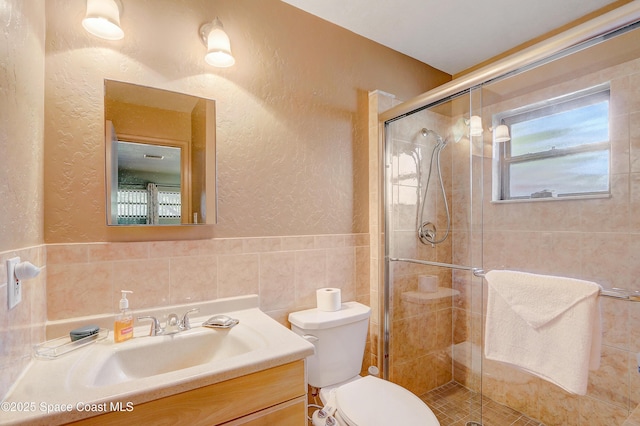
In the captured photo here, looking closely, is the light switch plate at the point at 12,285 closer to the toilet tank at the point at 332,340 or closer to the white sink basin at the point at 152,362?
the white sink basin at the point at 152,362

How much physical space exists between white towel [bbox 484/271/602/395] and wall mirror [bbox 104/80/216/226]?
4.53 feet

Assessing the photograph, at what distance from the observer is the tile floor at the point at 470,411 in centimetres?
172

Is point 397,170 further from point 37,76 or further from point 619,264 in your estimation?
point 37,76

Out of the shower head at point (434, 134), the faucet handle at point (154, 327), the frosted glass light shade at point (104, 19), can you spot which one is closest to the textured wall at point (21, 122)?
the frosted glass light shade at point (104, 19)

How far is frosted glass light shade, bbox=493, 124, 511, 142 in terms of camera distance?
167 cm

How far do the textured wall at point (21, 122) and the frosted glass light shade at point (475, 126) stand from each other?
1.84m

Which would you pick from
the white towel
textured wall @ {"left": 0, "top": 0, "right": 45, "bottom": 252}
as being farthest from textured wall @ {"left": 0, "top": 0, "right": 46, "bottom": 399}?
the white towel

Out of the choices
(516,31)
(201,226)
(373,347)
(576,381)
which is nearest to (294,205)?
(201,226)

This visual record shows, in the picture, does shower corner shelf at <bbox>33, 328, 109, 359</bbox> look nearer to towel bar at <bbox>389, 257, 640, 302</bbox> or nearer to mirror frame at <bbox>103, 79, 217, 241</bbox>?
mirror frame at <bbox>103, 79, 217, 241</bbox>

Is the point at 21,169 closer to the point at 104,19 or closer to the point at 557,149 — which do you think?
the point at 104,19

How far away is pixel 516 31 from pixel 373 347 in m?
2.17

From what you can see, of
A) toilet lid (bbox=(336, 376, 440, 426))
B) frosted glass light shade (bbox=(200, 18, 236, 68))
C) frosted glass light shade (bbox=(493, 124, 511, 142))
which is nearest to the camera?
toilet lid (bbox=(336, 376, 440, 426))

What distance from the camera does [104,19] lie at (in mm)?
1097

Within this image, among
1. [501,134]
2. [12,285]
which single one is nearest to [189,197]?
[12,285]
